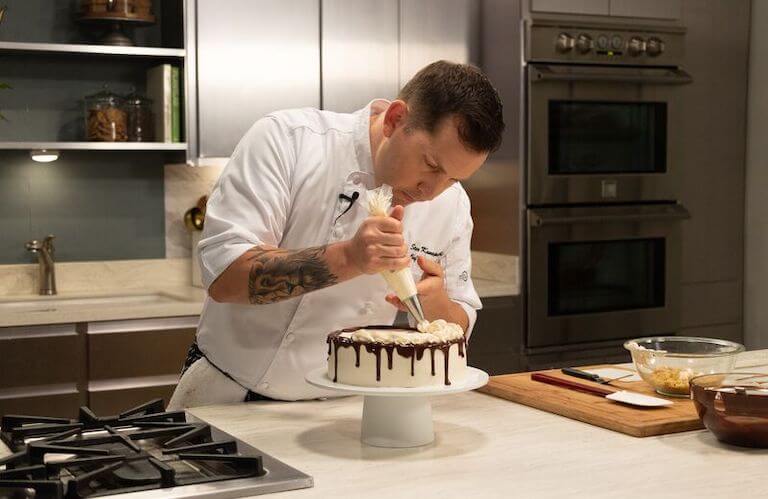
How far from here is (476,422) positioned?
1.91 m

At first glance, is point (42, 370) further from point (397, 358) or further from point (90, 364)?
point (397, 358)

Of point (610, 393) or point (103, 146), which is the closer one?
point (610, 393)

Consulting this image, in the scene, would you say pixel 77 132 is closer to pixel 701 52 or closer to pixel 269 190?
pixel 269 190

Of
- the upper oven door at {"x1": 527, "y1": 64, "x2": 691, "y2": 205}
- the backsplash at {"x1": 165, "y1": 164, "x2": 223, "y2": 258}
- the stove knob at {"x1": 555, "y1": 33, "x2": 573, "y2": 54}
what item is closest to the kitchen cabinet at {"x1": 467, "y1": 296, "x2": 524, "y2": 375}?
the upper oven door at {"x1": 527, "y1": 64, "x2": 691, "y2": 205}

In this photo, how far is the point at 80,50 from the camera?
3.63 m

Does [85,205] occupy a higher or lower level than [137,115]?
lower

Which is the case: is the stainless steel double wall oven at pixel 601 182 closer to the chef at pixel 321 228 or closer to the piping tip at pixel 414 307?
the chef at pixel 321 228

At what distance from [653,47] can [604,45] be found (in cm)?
23

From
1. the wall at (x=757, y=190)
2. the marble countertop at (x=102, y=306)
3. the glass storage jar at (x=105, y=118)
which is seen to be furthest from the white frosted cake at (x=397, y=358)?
the wall at (x=757, y=190)

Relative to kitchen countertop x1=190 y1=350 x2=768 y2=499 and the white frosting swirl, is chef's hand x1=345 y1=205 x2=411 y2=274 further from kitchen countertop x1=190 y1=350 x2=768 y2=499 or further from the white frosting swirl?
kitchen countertop x1=190 y1=350 x2=768 y2=499

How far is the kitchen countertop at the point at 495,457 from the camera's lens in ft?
4.91

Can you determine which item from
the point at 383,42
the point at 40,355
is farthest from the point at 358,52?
the point at 40,355

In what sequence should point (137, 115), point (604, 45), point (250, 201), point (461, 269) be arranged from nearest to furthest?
point (250, 201), point (461, 269), point (137, 115), point (604, 45)

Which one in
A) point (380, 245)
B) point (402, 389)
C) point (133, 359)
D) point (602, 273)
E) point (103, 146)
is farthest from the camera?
point (602, 273)
